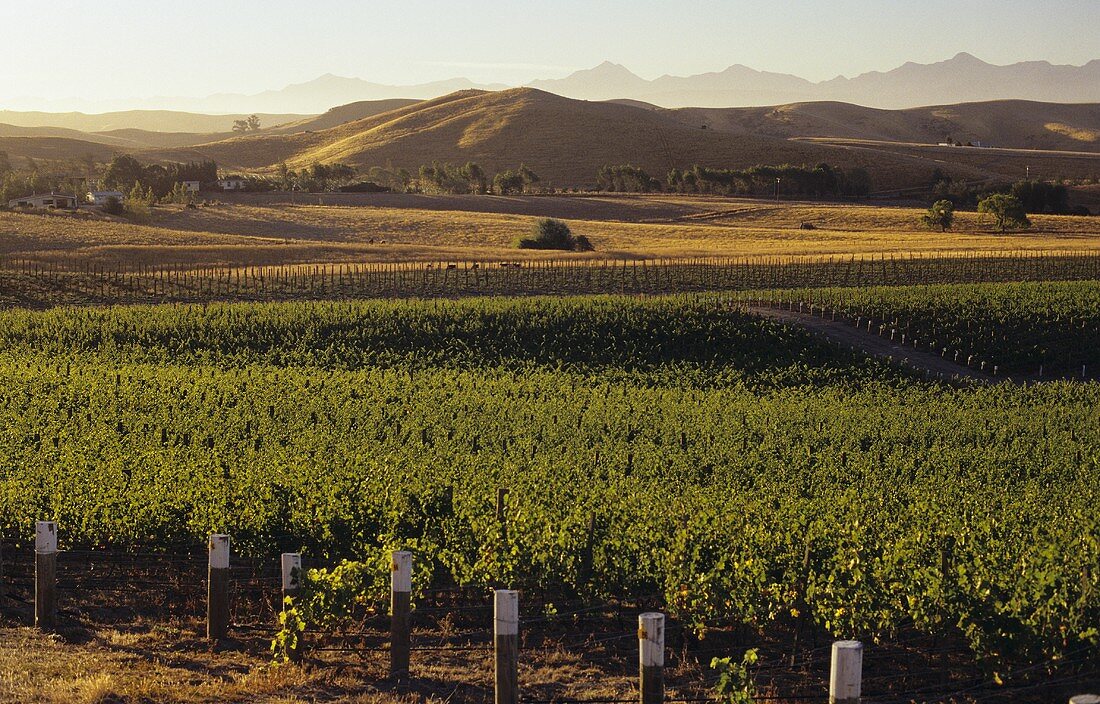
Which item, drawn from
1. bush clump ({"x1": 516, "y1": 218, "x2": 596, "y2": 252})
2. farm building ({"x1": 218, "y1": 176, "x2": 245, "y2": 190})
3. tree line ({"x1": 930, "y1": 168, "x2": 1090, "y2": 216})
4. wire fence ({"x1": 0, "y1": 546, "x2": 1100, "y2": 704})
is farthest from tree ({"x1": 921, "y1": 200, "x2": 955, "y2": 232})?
wire fence ({"x1": 0, "y1": 546, "x2": 1100, "y2": 704})

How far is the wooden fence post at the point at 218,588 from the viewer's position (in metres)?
11.4

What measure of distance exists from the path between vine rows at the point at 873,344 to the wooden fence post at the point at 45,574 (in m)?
30.7

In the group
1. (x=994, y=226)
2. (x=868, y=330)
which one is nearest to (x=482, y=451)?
(x=868, y=330)

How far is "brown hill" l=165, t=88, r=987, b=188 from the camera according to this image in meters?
149

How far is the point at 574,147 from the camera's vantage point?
164 m

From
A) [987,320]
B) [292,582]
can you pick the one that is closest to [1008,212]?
[987,320]

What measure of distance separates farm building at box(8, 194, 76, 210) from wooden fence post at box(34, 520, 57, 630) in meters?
90.5

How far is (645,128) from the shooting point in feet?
567

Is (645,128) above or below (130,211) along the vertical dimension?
above

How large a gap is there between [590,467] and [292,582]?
7890mm

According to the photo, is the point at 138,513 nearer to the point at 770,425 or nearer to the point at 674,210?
the point at 770,425

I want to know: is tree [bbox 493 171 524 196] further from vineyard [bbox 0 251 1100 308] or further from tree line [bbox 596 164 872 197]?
vineyard [bbox 0 251 1100 308]

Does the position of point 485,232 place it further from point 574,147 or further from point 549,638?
point 574,147

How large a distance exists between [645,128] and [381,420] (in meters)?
155
